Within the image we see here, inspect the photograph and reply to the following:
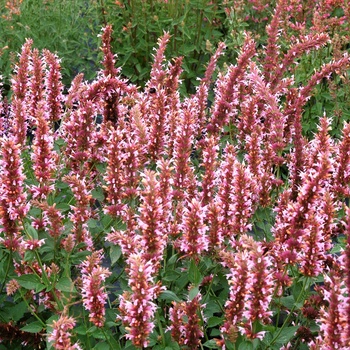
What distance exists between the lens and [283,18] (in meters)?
6.39

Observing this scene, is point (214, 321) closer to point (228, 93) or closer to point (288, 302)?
point (288, 302)

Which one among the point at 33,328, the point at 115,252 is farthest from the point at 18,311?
the point at 115,252

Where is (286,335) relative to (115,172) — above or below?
below

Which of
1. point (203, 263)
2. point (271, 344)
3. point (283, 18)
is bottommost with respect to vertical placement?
point (271, 344)

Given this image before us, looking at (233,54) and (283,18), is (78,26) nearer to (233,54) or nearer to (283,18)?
(233,54)

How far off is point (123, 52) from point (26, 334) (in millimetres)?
4205

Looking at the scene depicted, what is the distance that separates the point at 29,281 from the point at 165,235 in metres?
0.74

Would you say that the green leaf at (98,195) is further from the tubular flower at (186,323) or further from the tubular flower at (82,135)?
the tubular flower at (186,323)

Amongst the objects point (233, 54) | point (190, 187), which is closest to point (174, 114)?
point (190, 187)

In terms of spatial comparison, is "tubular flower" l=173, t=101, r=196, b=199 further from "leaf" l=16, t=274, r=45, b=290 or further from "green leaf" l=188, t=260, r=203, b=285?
"leaf" l=16, t=274, r=45, b=290

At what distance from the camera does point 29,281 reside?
3.11 m

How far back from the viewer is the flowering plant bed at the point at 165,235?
262 centimetres

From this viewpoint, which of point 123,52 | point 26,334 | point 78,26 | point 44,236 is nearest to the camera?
point 44,236

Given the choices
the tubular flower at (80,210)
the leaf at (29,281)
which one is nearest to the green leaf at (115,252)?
the tubular flower at (80,210)
